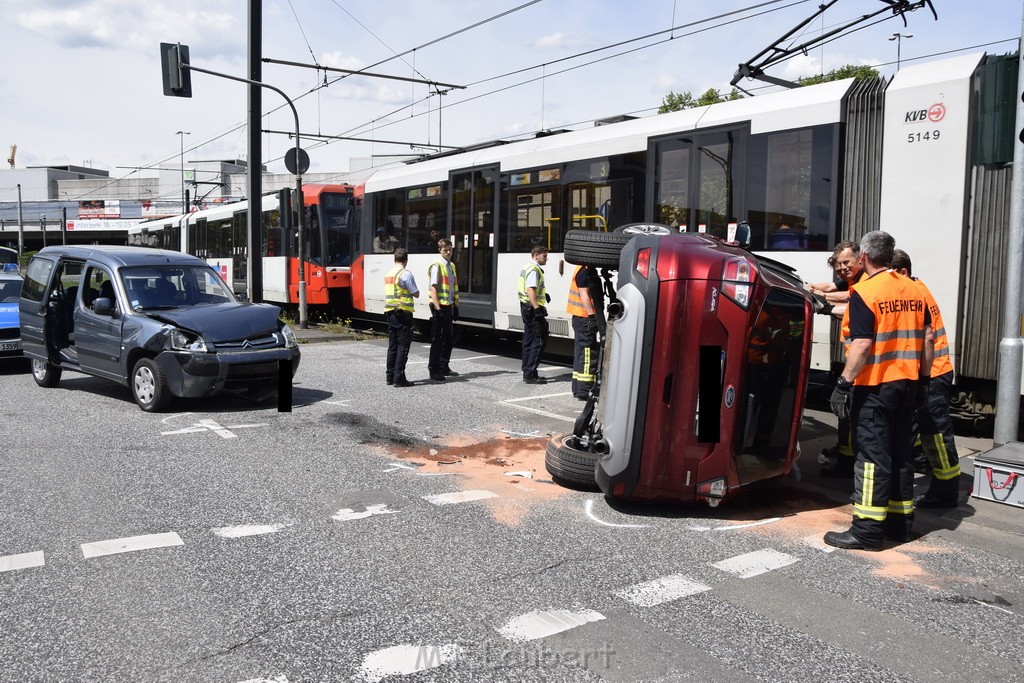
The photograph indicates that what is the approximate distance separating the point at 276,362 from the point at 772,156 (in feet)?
19.0

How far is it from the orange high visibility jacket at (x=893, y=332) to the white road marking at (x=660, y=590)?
166 cm

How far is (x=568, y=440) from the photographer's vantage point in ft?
22.1

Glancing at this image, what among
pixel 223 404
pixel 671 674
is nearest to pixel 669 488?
pixel 671 674

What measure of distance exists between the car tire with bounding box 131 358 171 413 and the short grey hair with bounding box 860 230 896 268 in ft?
22.9

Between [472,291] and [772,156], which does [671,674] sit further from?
[472,291]

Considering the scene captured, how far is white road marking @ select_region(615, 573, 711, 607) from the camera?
434 centimetres

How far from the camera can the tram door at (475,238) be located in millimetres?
14172

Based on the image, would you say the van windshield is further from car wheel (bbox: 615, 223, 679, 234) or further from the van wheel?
car wheel (bbox: 615, 223, 679, 234)

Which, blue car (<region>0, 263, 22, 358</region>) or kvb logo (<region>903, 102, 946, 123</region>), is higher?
kvb logo (<region>903, 102, 946, 123</region>)

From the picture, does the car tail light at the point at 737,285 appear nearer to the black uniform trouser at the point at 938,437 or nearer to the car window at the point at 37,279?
the black uniform trouser at the point at 938,437

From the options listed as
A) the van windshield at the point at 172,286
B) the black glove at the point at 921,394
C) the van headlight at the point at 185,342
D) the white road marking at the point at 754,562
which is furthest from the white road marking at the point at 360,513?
the van windshield at the point at 172,286

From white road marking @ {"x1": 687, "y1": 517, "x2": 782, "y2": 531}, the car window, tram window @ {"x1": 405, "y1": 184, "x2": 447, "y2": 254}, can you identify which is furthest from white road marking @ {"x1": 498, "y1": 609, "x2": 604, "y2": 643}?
tram window @ {"x1": 405, "y1": 184, "x2": 447, "y2": 254}

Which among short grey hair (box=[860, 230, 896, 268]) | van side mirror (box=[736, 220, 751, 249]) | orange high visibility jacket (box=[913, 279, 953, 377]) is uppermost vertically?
van side mirror (box=[736, 220, 751, 249])

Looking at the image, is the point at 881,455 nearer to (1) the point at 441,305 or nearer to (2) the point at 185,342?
(2) the point at 185,342
